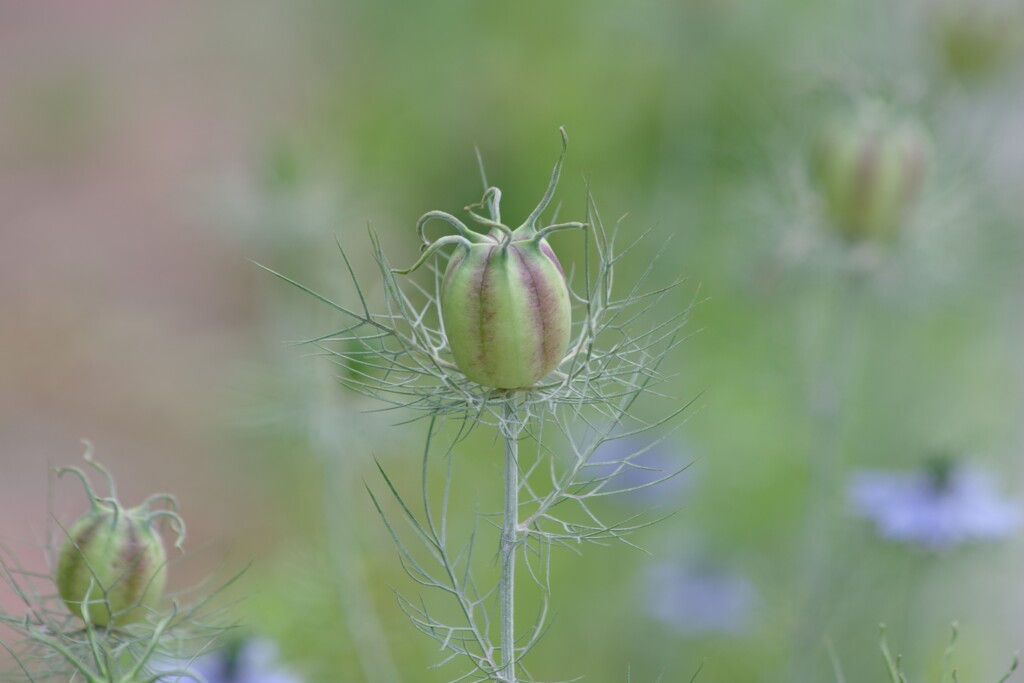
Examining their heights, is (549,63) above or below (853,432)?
above

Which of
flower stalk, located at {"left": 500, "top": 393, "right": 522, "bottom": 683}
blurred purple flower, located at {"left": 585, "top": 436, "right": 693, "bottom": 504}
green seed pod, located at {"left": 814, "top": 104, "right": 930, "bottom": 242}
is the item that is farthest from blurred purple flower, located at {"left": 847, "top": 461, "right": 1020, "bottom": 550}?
flower stalk, located at {"left": 500, "top": 393, "right": 522, "bottom": 683}

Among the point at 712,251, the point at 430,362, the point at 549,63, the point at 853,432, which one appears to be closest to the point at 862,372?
the point at 853,432

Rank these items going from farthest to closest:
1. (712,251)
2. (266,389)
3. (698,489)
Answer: (712,251)
(698,489)
(266,389)

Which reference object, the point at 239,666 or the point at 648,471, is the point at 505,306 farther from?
the point at 648,471

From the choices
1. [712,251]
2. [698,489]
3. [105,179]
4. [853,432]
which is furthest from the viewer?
[105,179]

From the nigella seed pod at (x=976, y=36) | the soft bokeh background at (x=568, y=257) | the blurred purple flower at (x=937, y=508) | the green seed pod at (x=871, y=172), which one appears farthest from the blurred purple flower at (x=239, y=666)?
the nigella seed pod at (x=976, y=36)

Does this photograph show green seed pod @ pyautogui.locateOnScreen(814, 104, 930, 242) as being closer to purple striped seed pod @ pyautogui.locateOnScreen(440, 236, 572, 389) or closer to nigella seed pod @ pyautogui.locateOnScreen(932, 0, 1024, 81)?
nigella seed pod @ pyautogui.locateOnScreen(932, 0, 1024, 81)

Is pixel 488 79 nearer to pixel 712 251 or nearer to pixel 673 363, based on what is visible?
pixel 712 251
